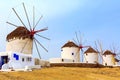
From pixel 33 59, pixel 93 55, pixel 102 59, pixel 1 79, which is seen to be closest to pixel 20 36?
pixel 33 59

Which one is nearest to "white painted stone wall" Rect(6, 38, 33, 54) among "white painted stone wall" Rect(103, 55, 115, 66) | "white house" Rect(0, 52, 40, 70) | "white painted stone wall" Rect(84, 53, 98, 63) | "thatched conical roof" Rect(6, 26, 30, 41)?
"thatched conical roof" Rect(6, 26, 30, 41)

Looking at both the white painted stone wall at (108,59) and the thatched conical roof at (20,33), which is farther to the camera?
the white painted stone wall at (108,59)

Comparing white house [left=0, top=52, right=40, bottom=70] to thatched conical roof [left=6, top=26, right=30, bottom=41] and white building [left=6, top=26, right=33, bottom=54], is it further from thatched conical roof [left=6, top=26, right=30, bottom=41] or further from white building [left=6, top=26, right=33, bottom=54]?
thatched conical roof [left=6, top=26, right=30, bottom=41]

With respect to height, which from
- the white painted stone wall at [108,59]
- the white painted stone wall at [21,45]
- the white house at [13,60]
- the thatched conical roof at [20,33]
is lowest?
the white house at [13,60]

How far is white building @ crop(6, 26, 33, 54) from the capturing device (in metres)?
44.2

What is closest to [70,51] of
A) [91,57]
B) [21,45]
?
[91,57]

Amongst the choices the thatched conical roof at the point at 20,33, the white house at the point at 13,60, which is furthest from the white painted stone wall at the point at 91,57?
the white house at the point at 13,60

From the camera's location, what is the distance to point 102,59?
7800 centimetres

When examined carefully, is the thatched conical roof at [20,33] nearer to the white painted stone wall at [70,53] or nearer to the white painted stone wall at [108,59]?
the white painted stone wall at [70,53]

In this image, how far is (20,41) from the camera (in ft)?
146

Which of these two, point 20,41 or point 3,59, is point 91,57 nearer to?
point 20,41

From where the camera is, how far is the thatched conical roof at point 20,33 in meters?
44.4

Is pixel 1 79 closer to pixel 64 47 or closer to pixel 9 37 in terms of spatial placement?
pixel 9 37

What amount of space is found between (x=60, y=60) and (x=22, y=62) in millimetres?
17769
